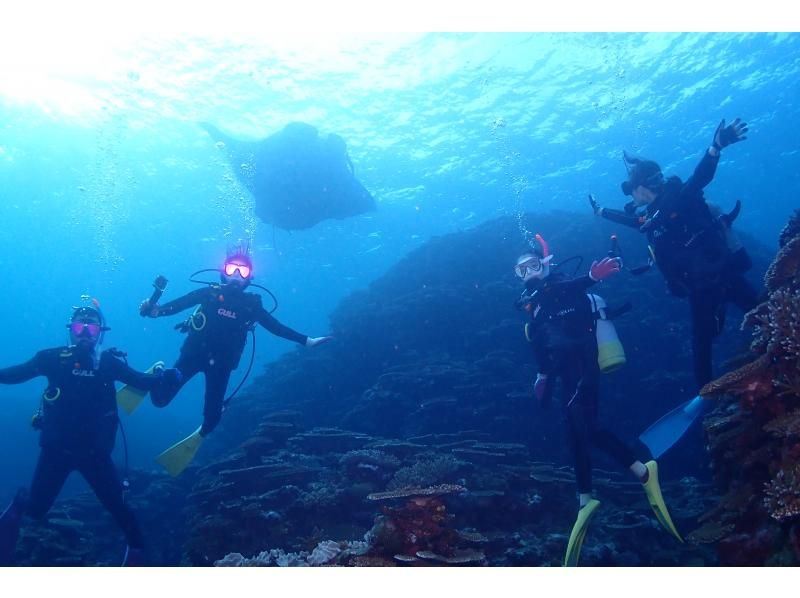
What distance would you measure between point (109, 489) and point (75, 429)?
1106 millimetres

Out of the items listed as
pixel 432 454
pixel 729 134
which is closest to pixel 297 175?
pixel 432 454

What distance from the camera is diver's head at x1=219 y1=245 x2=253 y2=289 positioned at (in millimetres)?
8719

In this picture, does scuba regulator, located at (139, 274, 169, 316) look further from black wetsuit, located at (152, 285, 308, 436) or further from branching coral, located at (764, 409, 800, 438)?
branching coral, located at (764, 409, 800, 438)

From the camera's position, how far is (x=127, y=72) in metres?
17.9

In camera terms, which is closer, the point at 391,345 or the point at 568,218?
the point at 391,345

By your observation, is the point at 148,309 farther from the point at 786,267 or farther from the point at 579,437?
the point at 786,267

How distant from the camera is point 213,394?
8594 mm

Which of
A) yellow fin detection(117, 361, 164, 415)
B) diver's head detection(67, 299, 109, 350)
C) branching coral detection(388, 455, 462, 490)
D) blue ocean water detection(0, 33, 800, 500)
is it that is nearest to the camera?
branching coral detection(388, 455, 462, 490)

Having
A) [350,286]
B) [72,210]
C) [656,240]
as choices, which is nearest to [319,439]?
[656,240]

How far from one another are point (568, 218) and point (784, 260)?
1618 cm

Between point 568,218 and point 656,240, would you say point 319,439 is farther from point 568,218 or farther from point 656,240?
point 568,218

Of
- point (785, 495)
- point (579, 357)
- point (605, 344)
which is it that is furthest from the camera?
point (605, 344)

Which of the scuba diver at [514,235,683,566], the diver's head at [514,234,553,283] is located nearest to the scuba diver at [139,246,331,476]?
the diver's head at [514,234,553,283]

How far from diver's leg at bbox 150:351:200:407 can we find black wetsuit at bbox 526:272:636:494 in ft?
20.4
